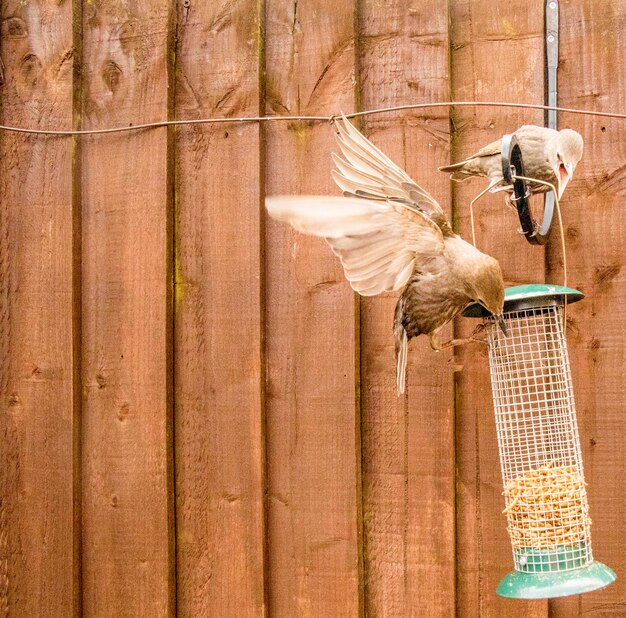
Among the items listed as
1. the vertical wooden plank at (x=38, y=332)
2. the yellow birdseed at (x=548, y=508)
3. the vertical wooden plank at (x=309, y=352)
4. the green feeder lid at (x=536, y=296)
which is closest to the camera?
the green feeder lid at (x=536, y=296)

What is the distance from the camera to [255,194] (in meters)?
A: 2.21

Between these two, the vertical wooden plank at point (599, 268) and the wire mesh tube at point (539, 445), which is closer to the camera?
the wire mesh tube at point (539, 445)

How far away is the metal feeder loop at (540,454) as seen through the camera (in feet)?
5.56

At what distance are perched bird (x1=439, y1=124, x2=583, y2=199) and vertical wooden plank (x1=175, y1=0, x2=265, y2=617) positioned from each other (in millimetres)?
661

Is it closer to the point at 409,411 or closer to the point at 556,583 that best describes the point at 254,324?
the point at 409,411

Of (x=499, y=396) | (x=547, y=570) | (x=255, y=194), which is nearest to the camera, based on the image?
(x=547, y=570)

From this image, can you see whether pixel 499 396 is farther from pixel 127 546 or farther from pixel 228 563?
pixel 127 546

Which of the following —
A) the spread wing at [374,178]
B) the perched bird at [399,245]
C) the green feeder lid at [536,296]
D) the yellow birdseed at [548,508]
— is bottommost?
the yellow birdseed at [548,508]

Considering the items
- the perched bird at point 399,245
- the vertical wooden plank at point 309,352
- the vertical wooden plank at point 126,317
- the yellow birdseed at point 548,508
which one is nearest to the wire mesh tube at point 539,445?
the yellow birdseed at point 548,508

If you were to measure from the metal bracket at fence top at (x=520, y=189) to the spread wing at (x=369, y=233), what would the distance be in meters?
0.19

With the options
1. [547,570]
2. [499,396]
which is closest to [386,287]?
[499,396]

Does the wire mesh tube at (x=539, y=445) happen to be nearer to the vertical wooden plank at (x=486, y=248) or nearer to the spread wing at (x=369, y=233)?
the vertical wooden plank at (x=486, y=248)

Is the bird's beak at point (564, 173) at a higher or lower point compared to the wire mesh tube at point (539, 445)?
higher

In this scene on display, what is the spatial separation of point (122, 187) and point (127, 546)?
1060 millimetres
